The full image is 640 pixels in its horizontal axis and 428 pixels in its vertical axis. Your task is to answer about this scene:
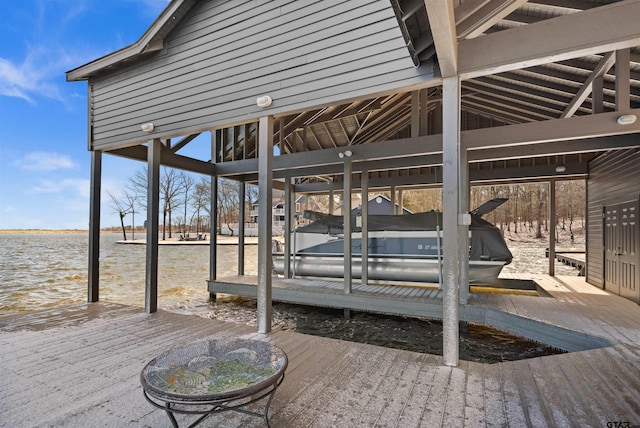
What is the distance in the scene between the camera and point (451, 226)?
2.80m

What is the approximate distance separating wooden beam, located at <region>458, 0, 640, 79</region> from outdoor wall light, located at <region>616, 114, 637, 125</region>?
5.85 feet

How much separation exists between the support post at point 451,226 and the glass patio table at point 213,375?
153cm

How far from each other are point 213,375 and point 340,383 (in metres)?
1.05

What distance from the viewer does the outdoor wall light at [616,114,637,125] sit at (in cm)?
367

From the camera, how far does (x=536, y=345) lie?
15.2ft

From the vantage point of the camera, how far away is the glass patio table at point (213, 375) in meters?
1.56

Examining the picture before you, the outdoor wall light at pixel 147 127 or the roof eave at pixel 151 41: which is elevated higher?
the roof eave at pixel 151 41

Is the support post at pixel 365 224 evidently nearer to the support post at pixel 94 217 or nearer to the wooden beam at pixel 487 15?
the wooden beam at pixel 487 15

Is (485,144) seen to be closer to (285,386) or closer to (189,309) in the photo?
(285,386)

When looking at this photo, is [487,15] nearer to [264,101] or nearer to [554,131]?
[264,101]

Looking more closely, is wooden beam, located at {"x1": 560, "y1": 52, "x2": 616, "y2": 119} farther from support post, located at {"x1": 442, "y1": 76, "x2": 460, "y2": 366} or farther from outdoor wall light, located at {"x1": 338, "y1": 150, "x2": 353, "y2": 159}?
outdoor wall light, located at {"x1": 338, "y1": 150, "x2": 353, "y2": 159}

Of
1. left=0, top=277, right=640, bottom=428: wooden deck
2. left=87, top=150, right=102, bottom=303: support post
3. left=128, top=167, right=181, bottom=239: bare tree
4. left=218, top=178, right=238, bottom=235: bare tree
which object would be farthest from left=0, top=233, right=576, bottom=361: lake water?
left=218, top=178, right=238, bottom=235: bare tree

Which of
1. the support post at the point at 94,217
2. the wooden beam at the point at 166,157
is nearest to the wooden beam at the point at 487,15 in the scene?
the wooden beam at the point at 166,157

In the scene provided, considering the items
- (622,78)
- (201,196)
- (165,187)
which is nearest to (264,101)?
(622,78)
